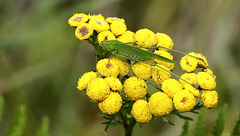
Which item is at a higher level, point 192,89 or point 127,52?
point 127,52

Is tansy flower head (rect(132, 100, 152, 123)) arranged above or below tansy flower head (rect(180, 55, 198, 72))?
below

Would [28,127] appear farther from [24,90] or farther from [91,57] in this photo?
[91,57]

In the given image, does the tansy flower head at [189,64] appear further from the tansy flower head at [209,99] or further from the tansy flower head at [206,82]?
the tansy flower head at [209,99]

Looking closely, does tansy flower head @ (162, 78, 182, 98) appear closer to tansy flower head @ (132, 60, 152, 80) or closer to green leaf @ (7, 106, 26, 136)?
tansy flower head @ (132, 60, 152, 80)

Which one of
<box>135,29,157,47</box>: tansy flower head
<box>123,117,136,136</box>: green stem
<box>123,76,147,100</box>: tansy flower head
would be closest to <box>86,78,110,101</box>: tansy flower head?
<box>123,76,147,100</box>: tansy flower head

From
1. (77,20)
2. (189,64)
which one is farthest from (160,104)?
(77,20)

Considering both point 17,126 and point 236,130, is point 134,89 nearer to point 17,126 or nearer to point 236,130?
point 236,130
